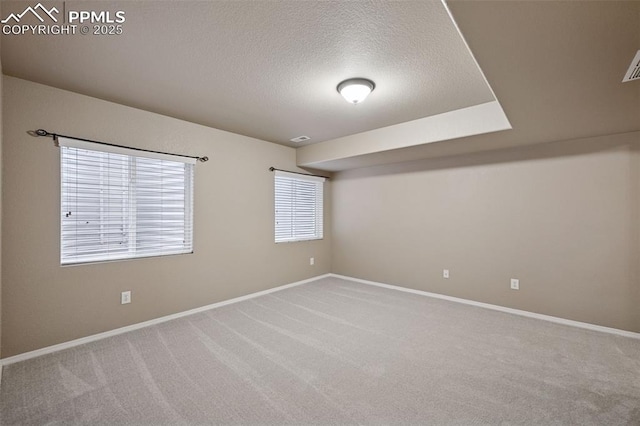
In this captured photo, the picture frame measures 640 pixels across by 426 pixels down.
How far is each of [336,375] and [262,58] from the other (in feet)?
8.19

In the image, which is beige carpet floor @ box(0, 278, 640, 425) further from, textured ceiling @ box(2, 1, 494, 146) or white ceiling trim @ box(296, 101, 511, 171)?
textured ceiling @ box(2, 1, 494, 146)

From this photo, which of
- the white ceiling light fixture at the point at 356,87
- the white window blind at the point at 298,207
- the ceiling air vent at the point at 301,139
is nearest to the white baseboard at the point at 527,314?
the white window blind at the point at 298,207

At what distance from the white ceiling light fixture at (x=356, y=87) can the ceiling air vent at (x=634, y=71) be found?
161 cm

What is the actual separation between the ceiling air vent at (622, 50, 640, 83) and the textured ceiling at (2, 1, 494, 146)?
2.82 feet

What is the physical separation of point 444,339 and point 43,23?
13.1 feet

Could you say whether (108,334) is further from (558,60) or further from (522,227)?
(522,227)

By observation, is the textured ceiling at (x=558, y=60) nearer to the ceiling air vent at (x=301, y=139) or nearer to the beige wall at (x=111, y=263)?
the ceiling air vent at (x=301, y=139)

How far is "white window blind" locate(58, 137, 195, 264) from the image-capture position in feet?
8.68

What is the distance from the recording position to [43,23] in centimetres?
171

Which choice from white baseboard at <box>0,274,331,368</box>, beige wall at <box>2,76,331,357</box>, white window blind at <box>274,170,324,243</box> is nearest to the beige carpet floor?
white baseboard at <box>0,274,331,368</box>

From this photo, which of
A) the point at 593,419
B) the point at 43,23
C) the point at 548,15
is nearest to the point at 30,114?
the point at 43,23

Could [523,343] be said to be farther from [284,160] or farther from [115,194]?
[115,194]

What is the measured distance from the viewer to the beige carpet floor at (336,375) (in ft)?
5.57

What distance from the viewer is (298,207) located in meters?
5.00
